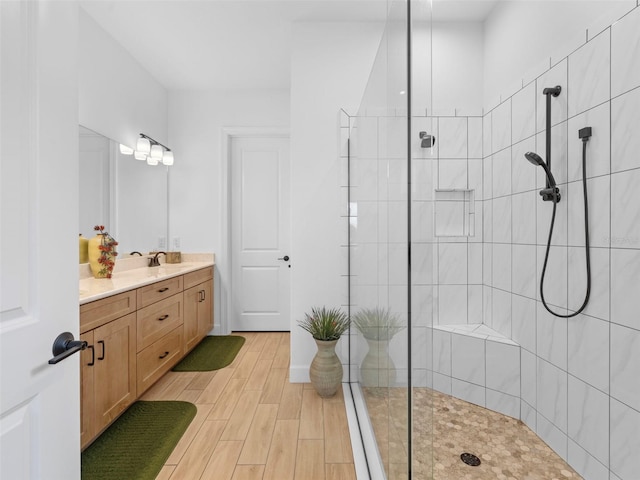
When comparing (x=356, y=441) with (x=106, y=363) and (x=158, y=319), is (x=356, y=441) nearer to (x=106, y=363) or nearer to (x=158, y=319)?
(x=106, y=363)

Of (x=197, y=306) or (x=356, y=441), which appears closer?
(x=356, y=441)

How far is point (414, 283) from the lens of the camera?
0.93m

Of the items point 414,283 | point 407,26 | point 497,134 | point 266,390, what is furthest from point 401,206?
point 266,390

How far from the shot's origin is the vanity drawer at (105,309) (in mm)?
1615

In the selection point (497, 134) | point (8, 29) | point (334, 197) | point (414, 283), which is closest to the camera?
point (8, 29)

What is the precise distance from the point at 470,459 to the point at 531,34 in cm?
229

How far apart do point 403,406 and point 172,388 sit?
1.93 metres

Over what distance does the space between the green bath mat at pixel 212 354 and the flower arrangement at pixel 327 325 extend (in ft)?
3.05

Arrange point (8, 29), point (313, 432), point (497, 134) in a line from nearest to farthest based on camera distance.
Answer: point (8, 29) < point (313, 432) < point (497, 134)

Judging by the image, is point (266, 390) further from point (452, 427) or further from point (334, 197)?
point (334, 197)

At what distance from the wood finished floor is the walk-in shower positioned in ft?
0.69

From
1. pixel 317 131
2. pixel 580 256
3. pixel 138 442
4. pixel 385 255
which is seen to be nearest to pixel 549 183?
pixel 580 256

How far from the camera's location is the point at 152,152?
128 inches

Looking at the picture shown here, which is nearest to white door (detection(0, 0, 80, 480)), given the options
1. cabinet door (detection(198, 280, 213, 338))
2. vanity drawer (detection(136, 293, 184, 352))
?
vanity drawer (detection(136, 293, 184, 352))
